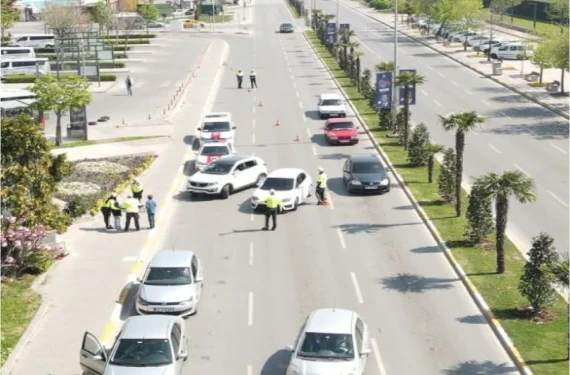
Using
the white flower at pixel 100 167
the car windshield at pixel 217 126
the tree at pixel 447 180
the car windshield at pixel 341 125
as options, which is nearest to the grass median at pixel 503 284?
the tree at pixel 447 180

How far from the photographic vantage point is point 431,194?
37812mm

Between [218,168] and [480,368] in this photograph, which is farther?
[218,168]

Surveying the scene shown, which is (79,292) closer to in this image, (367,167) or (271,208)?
(271,208)

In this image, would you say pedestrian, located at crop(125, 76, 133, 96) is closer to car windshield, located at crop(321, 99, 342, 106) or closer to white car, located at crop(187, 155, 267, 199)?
car windshield, located at crop(321, 99, 342, 106)

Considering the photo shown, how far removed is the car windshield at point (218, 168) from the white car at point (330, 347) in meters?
17.2

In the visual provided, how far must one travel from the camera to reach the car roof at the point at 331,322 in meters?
21.2

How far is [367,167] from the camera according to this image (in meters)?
38.9

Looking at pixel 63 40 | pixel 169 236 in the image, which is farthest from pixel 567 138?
pixel 63 40

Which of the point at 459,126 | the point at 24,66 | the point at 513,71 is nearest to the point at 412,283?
the point at 459,126

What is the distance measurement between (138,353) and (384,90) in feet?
108

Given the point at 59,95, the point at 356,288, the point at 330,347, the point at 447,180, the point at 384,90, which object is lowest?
the point at 356,288

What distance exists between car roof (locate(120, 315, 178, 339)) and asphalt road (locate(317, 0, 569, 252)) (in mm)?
14500

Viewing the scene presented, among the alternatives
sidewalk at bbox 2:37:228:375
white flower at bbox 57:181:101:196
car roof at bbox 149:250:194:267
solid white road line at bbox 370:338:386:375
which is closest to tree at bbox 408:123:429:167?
sidewalk at bbox 2:37:228:375

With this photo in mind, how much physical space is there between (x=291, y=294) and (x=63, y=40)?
2081 inches
